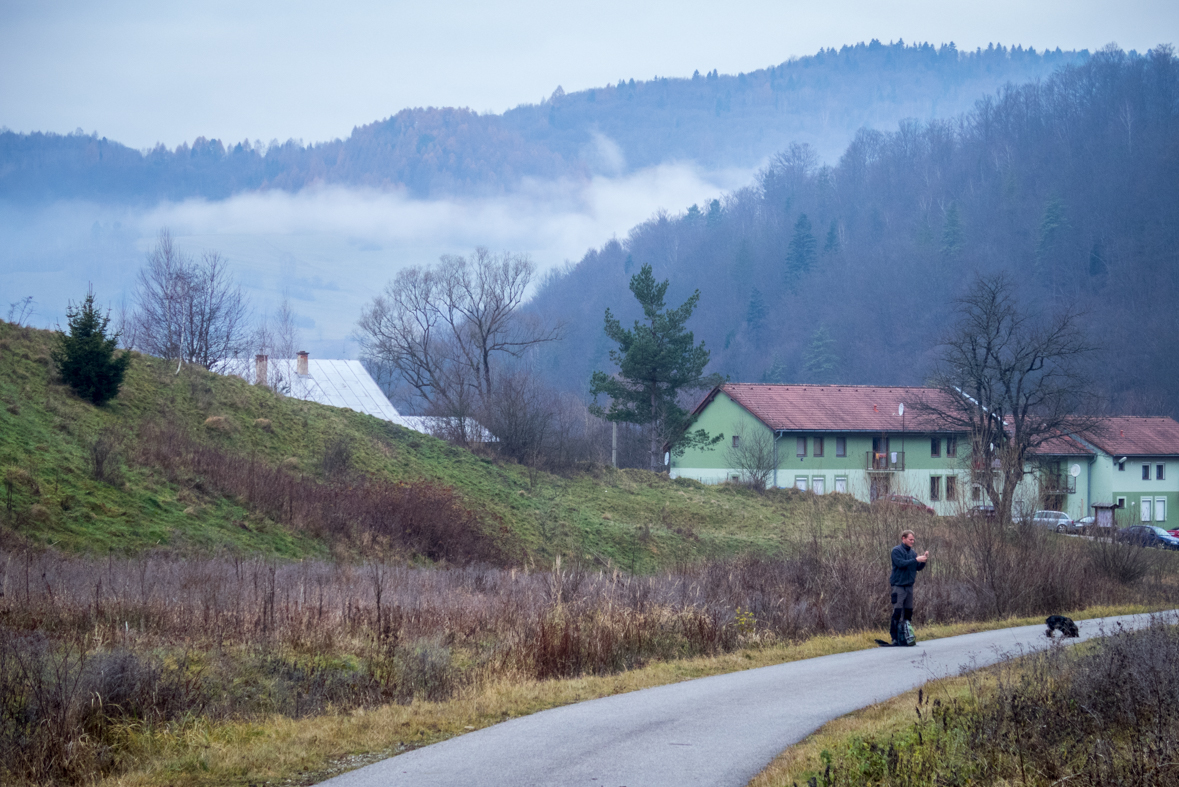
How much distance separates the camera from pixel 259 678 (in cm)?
1075

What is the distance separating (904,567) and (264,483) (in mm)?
18954

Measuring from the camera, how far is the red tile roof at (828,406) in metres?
60.9

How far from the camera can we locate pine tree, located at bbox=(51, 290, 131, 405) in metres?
27.7

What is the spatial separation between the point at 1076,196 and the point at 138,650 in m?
109

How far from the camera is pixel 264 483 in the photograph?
27344mm

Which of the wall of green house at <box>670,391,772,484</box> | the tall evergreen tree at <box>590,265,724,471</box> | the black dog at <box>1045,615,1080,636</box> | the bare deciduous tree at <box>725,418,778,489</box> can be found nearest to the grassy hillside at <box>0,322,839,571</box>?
the bare deciduous tree at <box>725,418,778,489</box>

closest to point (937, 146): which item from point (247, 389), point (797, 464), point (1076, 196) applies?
point (1076, 196)

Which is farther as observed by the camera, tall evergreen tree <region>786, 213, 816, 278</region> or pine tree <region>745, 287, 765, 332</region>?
tall evergreen tree <region>786, 213, 816, 278</region>

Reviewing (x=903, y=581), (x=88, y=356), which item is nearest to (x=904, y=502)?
(x=903, y=581)

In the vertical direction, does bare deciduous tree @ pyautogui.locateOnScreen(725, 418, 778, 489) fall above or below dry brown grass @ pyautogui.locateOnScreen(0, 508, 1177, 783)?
above

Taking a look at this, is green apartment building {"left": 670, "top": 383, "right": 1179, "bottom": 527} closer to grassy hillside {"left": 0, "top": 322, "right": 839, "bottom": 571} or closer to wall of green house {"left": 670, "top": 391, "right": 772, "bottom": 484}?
wall of green house {"left": 670, "top": 391, "right": 772, "bottom": 484}

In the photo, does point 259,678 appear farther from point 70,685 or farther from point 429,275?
point 429,275

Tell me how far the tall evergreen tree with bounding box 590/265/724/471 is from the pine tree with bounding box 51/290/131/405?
1340 inches

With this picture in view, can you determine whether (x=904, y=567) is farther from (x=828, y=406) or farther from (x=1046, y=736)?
(x=828, y=406)
